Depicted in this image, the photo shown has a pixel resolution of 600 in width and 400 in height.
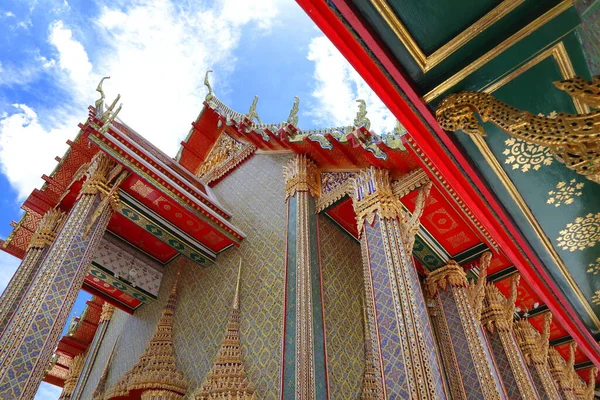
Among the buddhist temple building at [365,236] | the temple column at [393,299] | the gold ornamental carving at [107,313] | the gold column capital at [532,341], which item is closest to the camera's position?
the buddhist temple building at [365,236]

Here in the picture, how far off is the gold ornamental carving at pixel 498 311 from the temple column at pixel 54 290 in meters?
5.94

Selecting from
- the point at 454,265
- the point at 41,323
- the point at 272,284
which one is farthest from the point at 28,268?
the point at 454,265

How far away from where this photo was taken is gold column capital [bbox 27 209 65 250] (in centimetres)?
550

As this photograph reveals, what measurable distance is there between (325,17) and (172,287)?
19.2ft

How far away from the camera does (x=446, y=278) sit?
18.4 feet

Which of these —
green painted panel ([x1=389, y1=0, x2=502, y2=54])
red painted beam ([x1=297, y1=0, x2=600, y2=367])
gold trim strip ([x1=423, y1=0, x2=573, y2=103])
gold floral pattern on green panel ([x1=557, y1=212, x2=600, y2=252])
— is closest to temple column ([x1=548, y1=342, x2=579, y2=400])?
red painted beam ([x1=297, y1=0, x2=600, y2=367])

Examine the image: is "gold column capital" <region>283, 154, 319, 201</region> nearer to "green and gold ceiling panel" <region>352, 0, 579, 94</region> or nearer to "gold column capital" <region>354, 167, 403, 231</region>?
"gold column capital" <region>354, 167, 403, 231</region>

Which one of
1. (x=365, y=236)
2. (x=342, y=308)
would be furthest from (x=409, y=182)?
(x=342, y=308)

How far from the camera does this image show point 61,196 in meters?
5.95

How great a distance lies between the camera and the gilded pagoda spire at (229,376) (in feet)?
13.7

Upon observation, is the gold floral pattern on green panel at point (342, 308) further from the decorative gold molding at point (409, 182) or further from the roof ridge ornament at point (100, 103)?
the roof ridge ornament at point (100, 103)

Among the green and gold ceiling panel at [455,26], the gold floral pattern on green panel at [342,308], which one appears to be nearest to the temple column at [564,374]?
the gold floral pattern on green panel at [342,308]

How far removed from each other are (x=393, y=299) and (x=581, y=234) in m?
1.85

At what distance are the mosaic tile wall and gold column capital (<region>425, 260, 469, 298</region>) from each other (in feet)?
7.69
